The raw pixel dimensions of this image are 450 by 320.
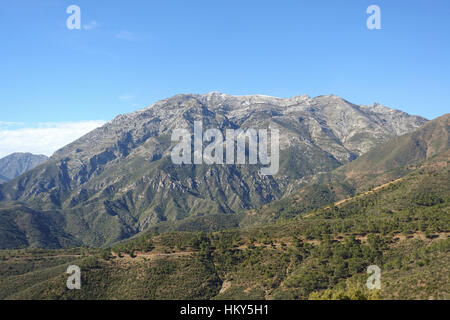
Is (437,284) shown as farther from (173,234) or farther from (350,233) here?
(173,234)

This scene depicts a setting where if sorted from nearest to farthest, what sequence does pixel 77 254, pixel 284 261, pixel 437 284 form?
pixel 437 284, pixel 284 261, pixel 77 254

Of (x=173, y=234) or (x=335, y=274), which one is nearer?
(x=335, y=274)
